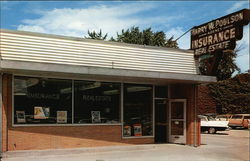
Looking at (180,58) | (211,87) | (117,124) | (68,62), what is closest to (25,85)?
(68,62)

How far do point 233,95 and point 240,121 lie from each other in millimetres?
4331

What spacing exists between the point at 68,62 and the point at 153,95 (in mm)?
4734

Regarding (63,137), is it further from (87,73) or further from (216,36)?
(216,36)

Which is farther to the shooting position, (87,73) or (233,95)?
(233,95)

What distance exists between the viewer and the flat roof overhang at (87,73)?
11109mm

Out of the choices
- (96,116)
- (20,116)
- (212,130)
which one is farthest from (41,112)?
(212,130)

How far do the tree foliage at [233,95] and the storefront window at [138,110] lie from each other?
20256 millimetres

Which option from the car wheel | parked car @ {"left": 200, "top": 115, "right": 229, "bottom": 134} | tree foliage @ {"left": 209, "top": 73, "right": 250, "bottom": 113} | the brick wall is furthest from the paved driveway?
tree foliage @ {"left": 209, "top": 73, "right": 250, "bottom": 113}

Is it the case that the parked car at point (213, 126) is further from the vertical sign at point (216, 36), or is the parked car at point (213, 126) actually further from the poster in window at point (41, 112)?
the poster in window at point (41, 112)

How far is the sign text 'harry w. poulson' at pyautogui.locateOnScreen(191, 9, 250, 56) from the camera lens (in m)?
13.8

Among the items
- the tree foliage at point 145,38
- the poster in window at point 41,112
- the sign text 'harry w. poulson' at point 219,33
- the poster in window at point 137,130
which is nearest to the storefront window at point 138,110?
→ the poster in window at point 137,130

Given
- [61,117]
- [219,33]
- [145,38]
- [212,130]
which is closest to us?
[61,117]

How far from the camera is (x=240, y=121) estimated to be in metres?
30.5

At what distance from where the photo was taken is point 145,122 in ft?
50.6
